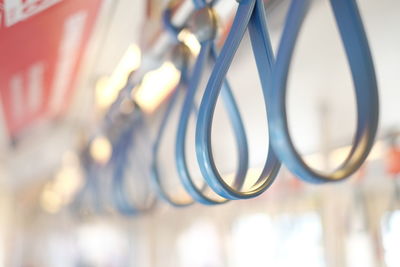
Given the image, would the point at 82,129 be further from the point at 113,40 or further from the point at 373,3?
the point at 373,3

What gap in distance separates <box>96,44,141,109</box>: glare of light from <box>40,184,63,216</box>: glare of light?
2.96 ft

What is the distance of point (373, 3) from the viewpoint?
852 millimetres

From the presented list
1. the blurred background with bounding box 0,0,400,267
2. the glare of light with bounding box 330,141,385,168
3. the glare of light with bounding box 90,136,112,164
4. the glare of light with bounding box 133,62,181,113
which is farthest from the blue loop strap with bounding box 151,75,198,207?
the glare of light with bounding box 330,141,385,168


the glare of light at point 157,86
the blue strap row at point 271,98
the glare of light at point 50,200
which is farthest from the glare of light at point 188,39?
the glare of light at point 50,200

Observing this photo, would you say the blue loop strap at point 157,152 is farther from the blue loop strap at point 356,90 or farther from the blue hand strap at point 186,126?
the blue loop strap at point 356,90

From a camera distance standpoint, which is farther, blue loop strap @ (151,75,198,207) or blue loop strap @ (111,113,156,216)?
blue loop strap @ (111,113,156,216)

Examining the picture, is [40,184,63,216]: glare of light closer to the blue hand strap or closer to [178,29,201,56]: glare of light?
[178,29,201,56]: glare of light

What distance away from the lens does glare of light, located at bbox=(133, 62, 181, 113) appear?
1175 millimetres

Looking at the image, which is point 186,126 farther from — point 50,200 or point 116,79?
point 50,200

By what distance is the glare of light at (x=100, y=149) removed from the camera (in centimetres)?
124

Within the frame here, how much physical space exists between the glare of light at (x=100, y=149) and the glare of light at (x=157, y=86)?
14 cm

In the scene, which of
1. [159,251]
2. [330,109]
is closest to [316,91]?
[330,109]

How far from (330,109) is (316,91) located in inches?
4.6

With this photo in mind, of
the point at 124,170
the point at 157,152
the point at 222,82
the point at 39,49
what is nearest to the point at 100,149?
the point at 124,170
